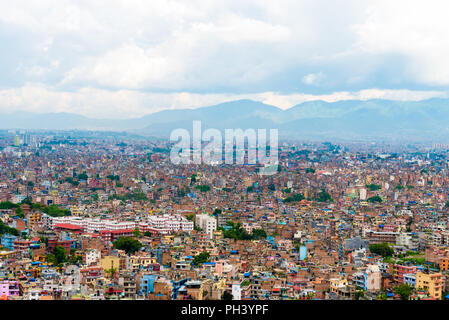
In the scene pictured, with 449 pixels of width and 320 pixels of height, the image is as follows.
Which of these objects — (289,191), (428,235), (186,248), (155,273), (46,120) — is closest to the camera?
(155,273)

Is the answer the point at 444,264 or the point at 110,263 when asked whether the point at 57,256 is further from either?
the point at 444,264

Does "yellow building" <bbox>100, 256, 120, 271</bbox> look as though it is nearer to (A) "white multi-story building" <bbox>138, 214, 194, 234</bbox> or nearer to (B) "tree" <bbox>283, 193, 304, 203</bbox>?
(A) "white multi-story building" <bbox>138, 214, 194, 234</bbox>

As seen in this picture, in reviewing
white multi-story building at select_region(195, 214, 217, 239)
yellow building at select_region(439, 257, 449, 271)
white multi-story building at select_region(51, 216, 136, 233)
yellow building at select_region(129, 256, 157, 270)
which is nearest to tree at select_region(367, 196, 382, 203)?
white multi-story building at select_region(195, 214, 217, 239)

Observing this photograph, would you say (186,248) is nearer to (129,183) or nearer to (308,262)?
(308,262)

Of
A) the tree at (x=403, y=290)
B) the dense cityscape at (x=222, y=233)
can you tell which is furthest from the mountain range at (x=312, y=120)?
the tree at (x=403, y=290)

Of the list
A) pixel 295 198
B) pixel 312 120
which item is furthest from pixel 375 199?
pixel 312 120

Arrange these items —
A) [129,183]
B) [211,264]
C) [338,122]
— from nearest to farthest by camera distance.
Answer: [211,264]
[129,183]
[338,122]
